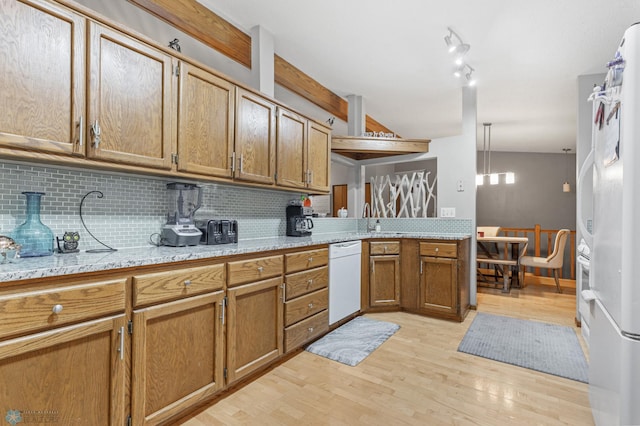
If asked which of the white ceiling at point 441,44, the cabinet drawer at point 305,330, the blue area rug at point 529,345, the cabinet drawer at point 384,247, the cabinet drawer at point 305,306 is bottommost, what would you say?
the blue area rug at point 529,345

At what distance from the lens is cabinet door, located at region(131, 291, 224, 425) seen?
1.44 meters

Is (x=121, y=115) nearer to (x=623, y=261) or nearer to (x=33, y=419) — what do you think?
(x=33, y=419)

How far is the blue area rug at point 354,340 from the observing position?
2.42 m

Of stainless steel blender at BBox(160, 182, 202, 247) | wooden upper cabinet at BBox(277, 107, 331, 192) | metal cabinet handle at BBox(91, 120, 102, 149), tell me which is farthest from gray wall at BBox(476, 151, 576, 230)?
metal cabinet handle at BBox(91, 120, 102, 149)

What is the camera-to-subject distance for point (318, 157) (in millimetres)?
3221

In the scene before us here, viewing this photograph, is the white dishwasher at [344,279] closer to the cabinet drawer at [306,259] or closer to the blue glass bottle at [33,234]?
the cabinet drawer at [306,259]

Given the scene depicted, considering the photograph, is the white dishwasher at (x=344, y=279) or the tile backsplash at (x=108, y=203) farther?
the white dishwasher at (x=344, y=279)

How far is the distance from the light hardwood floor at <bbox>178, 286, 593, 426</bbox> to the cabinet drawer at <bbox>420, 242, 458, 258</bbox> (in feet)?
3.19

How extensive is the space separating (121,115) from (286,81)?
1972 millimetres

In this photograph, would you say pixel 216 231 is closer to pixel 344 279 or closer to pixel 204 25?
pixel 344 279

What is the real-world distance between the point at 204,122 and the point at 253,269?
3.45ft

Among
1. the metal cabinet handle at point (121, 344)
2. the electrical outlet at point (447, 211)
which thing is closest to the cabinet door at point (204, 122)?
the metal cabinet handle at point (121, 344)

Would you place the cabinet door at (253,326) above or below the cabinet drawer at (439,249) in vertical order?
below

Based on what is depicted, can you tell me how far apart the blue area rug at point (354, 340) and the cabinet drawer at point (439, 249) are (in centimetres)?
85
